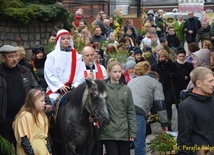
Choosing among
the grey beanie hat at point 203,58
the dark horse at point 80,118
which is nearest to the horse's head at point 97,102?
the dark horse at point 80,118

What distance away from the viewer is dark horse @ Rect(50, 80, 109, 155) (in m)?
10.3

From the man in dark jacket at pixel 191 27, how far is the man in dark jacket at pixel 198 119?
17295 millimetres

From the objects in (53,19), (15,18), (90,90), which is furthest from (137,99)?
(53,19)

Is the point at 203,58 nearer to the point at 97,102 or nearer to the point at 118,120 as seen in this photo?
the point at 118,120

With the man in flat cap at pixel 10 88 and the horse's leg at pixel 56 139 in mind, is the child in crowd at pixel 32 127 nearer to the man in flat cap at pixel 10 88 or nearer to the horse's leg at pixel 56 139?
the man in flat cap at pixel 10 88

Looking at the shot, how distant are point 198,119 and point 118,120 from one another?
255cm

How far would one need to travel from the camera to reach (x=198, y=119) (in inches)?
317

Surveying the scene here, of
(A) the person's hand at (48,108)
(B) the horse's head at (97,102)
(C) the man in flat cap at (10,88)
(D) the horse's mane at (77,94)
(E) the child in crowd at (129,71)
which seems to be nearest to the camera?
(B) the horse's head at (97,102)

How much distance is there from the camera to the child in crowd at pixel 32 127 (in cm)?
959

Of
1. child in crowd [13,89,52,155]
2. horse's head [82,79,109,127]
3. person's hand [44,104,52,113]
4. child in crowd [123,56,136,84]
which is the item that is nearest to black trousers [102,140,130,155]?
horse's head [82,79,109,127]

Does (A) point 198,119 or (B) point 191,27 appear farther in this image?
(B) point 191,27

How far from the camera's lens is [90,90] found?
1034 cm

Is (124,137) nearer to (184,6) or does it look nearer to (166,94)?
(166,94)

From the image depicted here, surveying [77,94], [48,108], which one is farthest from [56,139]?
[77,94]
